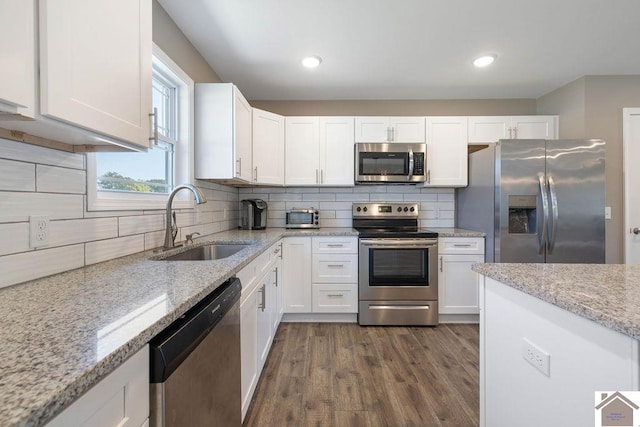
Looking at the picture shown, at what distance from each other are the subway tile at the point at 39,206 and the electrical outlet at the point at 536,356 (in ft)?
5.81

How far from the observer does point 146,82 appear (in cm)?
117

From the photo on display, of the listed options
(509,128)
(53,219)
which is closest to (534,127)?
(509,128)

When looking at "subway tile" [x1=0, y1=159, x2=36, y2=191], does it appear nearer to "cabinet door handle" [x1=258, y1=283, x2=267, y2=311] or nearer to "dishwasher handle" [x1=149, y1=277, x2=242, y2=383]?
"dishwasher handle" [x1=149, y1=277, x2=242, y2=383]

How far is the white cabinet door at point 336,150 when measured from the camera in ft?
10.1

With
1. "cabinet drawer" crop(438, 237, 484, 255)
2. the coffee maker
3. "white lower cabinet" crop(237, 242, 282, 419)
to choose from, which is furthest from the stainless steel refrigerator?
the coffee maker

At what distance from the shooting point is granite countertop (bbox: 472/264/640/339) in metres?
0.66

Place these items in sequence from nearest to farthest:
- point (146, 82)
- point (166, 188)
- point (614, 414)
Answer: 1. point (614, 414)
2. point (146, 82)
3. point (166, 188)

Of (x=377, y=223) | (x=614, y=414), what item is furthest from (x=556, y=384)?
(x=377, y=223)

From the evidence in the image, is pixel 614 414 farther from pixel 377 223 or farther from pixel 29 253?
pixel 377 223

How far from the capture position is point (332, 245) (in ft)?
9.21

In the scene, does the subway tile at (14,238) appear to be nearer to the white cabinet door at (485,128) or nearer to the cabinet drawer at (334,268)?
the cabinet drawer at (334,268)

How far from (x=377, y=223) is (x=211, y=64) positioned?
230 cm

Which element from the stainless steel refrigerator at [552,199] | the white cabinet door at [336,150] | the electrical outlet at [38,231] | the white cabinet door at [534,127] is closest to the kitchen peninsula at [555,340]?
the stainless steel refrigerator at [552,199]

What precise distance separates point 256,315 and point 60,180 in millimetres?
1131
